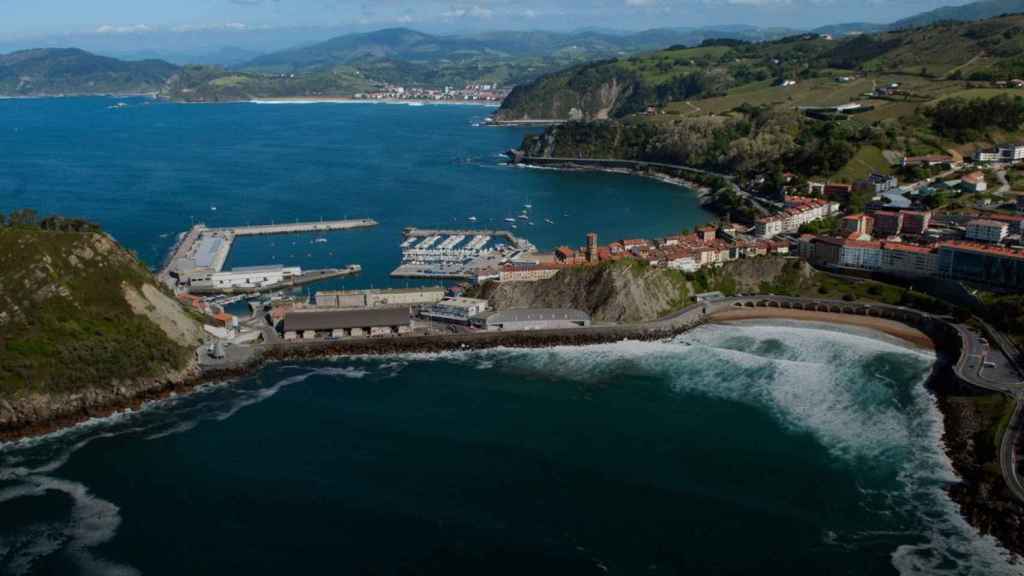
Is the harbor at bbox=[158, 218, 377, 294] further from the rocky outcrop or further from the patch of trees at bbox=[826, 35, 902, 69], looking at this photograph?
the patch of trees at bbox=[826, 35, 902, 69]

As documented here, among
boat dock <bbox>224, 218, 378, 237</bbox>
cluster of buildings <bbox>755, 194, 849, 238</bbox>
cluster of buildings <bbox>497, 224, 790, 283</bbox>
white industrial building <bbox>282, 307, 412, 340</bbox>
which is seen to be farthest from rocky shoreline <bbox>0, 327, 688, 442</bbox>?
boat dock <bbox>224, 218, 378, 237</bbox>

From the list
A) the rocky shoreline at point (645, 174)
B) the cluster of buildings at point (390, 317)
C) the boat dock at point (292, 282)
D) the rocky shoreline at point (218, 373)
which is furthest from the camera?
the rocky shoreline at point (645, 174)

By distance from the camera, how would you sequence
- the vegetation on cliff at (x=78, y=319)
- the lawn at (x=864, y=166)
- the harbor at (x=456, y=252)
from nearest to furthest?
the vegetation on cliff at (x=78, y=319)
the harbor at (x=456, y=252)
the lawn at (x=864, y=166)

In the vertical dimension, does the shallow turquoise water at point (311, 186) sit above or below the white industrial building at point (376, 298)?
above

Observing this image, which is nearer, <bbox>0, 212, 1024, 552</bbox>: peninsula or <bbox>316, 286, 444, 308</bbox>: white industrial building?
<bbox>0, 212, 1024, 552</bbox>: peninsula

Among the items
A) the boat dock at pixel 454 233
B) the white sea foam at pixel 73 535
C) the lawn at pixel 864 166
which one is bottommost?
the white sea foam at pixel 73 535

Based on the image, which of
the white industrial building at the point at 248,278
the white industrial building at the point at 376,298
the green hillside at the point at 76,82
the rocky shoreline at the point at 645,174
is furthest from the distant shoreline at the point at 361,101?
the white industrial building at the point at 376,298

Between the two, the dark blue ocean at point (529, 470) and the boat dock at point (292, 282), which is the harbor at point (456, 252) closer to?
the boat dock at point (292, 282)
